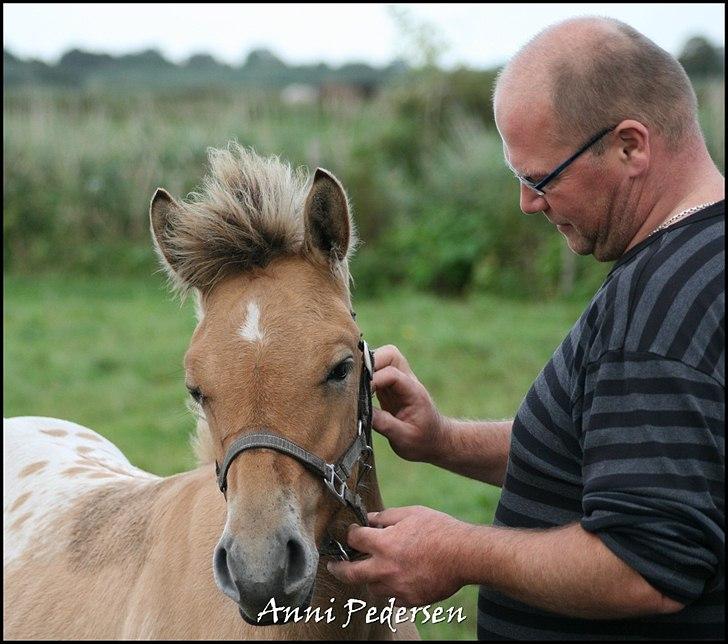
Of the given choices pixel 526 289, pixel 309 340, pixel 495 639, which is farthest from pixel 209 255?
pixel 526 289

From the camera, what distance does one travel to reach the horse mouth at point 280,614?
220 cm

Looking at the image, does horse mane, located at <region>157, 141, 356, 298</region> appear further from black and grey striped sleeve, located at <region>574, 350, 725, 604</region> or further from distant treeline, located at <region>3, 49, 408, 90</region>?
distant treeline, located at <region>3, 49, 408, 90</region>

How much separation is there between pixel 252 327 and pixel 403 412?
0.83m

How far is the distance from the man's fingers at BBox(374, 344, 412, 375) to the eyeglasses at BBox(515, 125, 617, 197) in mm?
956

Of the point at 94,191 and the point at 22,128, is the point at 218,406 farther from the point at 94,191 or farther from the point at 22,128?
the point at 22,128

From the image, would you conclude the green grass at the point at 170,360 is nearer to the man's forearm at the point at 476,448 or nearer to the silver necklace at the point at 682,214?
→ the man's forearm at the point at 476,448

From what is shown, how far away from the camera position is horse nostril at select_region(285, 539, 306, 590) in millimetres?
2150

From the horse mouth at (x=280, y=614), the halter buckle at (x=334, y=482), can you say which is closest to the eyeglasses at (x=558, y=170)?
the halter buckle at (x=334, y=482)

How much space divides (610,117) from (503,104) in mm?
282

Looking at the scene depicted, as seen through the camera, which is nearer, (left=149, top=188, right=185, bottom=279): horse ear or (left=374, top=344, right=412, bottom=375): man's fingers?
(left=149, top=188, right=185, bottom=279): horse ear

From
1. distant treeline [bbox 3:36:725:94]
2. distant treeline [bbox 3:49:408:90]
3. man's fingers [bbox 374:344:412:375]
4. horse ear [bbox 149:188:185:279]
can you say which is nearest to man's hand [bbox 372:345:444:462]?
man's fingers [bbox 374:344:412:375]

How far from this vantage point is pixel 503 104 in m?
2.22

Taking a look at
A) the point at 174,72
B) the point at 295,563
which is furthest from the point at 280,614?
the point at 174,72

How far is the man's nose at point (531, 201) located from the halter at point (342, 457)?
0.65m
